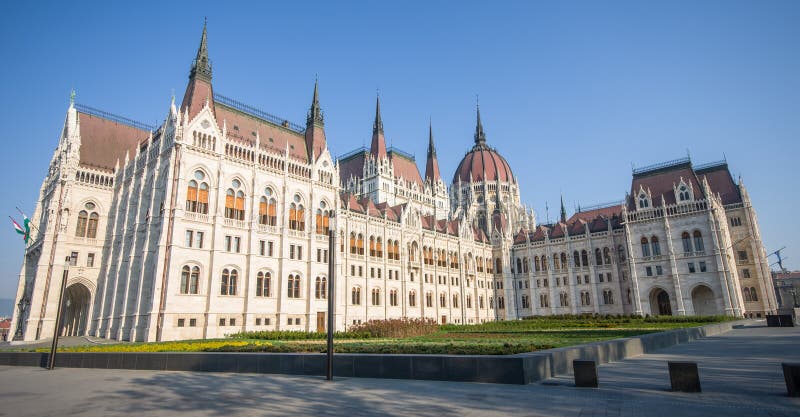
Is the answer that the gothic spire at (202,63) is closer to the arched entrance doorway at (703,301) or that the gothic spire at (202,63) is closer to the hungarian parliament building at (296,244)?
the hungarian parliament building at (296,244)

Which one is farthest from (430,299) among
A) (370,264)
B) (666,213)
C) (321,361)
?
(321,361)

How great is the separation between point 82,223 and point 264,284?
775 inches

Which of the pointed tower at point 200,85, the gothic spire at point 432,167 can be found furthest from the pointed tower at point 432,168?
the pointed tower at point 200,85

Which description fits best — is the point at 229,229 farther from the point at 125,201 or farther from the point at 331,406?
the point at 331,406

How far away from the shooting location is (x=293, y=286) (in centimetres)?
4678

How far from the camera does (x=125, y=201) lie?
46094 millimetres

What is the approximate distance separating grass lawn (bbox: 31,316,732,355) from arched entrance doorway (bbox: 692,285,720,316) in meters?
16.0

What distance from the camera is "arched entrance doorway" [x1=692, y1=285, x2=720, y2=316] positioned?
6006 cm

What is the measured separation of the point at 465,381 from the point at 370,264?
152ft

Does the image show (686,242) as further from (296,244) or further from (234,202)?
(234,202)

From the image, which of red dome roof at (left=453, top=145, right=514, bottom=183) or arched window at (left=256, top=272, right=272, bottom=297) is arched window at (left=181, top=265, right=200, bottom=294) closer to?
arched window at (left=256, top=272, right=272, bottom=297)

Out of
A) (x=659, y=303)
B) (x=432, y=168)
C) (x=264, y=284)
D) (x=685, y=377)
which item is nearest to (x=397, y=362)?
(x=685, y=377)

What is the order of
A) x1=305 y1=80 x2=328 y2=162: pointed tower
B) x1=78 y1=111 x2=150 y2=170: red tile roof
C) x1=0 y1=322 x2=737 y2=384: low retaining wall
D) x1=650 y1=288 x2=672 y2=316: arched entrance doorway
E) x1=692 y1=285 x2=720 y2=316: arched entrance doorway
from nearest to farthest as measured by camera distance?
x1=0 y1=322 x2=737 y2=384: low retaining wall
x1=78 y1=111 x2=150 y2=170: red tile roof
x1=305 y1=80 x2=328 y2=162: pointed tower
x1=692 y1=285 x2=720 y2=316: arched entrance doorway
x1=650 y1=288 x2=672 y2=316: arched entrance doorway

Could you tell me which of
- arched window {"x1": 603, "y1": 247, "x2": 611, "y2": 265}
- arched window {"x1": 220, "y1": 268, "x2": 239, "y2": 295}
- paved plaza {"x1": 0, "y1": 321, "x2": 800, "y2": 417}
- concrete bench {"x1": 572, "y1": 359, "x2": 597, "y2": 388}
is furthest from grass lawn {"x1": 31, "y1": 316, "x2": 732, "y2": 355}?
arched window {"x1": 603, "y1": 247, "x2": 611, "y2": 265}
